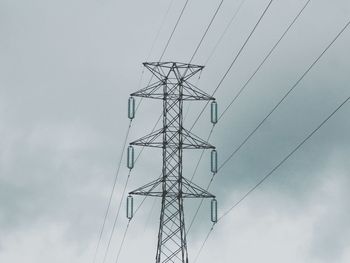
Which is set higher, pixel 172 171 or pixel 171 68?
pixel 171 68

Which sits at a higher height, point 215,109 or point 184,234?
point 215,109

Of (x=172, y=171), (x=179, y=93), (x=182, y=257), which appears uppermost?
(x=179, y=93)

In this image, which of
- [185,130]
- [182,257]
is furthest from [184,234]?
[185,130]

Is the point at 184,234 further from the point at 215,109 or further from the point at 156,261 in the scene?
the point at 215,109

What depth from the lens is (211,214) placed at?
66.6 meters

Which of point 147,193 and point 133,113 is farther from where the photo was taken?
point 133,113

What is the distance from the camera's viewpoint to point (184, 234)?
65.1 m

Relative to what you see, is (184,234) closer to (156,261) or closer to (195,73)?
(156,261)

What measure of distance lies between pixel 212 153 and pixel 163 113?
157 inches

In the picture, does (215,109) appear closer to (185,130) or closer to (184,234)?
(185,130)

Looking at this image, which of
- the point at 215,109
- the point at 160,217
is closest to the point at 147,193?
the point at 160,217

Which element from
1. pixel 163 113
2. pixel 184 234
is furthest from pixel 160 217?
pixel 163 113

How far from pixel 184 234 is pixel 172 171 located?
370cm

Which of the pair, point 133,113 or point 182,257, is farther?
point 133,113
